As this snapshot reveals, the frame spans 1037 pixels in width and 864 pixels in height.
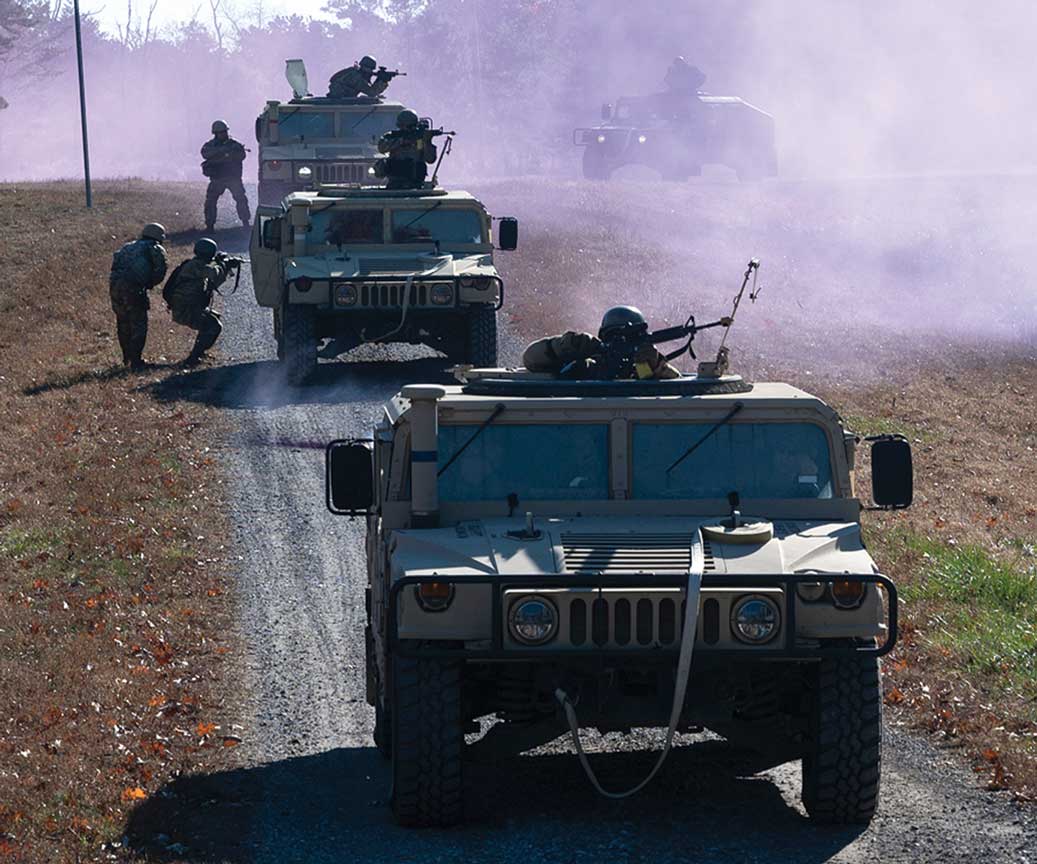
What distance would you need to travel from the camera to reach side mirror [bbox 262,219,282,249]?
58.8 feet

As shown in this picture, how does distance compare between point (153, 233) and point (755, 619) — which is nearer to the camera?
point (755, 619)

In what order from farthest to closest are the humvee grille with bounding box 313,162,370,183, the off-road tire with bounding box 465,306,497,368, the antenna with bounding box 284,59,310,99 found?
1. the antenna with bounding box 284,59,310,99
2. the humvee grille with bounding box 313,162,370,183
3. the off-road tire with bounding box 465,306,497,368

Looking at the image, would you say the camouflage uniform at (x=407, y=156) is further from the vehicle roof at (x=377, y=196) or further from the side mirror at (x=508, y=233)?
the vehicle roof at (x=377, y=196)

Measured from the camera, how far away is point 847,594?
6.66 meters

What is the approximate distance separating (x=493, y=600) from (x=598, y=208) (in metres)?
29.1

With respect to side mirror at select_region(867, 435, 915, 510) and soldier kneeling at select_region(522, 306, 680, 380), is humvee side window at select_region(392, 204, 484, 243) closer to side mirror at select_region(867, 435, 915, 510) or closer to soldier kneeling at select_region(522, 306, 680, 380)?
soldier kneeling at select_region(522, 306, 680, 380)

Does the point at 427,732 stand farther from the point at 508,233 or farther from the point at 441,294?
the point at 508,233

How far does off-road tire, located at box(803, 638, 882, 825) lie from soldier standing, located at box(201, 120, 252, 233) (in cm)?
2281

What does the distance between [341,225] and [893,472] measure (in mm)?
10739

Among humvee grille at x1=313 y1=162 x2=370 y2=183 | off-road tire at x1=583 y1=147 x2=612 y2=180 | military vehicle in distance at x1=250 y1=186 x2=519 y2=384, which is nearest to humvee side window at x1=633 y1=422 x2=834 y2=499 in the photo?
military vehicle in distance at x1=250 y1=186 x2=519 y2=384

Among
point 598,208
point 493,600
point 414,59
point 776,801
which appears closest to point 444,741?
point 493,600

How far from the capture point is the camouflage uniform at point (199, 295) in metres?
19.0

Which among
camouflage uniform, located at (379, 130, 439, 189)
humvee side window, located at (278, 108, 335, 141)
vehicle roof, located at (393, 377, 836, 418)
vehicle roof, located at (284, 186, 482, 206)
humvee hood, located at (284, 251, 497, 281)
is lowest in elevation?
humvee hood, located at (284, 251, 497, 281)

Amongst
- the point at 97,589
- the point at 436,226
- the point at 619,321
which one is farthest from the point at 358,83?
the point at 619,321
